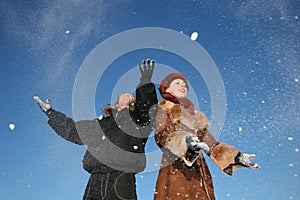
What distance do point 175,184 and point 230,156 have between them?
0.67 metres

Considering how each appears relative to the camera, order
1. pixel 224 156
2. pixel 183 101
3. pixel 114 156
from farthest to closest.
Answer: pixel 183 101, pixel 114 156, pixel 224 156

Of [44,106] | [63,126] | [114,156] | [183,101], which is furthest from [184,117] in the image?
[44,106]

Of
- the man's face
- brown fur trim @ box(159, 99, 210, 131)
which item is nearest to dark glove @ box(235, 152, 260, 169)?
brown fur trim @ box(159, 99, 210, 131)

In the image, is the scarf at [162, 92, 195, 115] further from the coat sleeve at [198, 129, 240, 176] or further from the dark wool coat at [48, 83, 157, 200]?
the coat sleeve at [198, 129, 240, 176]

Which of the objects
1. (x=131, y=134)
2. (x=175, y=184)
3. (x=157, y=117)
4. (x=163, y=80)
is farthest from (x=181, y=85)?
(x=175, y=184)

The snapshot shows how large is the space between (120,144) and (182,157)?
777mm

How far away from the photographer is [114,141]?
416cm

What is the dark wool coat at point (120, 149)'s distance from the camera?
3961 mm

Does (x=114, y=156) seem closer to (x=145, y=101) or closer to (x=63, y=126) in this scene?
(x=145, y=101)

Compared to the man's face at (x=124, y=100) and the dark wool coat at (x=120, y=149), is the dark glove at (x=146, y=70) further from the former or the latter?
the man's face at (x=124, y=100)

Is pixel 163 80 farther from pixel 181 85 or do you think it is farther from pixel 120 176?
pixel 120 176

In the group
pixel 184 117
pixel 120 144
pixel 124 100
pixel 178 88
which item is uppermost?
pixel 178 88

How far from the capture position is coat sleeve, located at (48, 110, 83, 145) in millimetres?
4492

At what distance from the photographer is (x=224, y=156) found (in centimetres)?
392
